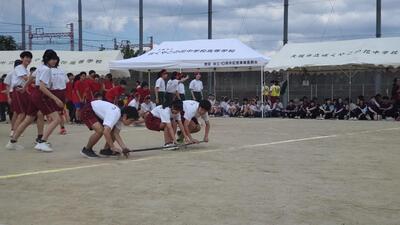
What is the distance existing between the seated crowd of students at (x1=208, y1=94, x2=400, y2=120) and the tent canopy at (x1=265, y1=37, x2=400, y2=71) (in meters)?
1.49

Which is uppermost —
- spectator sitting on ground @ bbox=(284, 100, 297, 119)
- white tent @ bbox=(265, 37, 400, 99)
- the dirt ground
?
white tent @ bbox=(265, 37, 400, 99)

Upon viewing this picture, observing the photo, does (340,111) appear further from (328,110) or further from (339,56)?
(339,56)

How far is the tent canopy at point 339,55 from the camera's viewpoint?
66.8 ft

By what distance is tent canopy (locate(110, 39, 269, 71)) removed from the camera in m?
22.4

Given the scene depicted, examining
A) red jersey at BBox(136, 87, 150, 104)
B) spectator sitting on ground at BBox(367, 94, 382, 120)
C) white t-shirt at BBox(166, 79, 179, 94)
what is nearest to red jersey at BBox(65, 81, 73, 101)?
red jersey at BBox(136, 87, 150, 104)

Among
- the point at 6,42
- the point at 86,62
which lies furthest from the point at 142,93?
the point at 6,42

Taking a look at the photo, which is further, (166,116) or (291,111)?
(291,111)

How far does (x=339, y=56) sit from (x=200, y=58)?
5536mm

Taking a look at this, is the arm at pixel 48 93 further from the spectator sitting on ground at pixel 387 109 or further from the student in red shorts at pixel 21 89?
the spectator sitting on ground at pixel 387 109

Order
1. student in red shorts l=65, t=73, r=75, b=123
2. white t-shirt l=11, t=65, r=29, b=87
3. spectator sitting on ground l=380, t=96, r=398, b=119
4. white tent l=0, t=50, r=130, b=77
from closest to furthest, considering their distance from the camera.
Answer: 1. white t-shirt l=11, t=65, r=29, b=87
2. student in red shorts l=65, t=73, r=75, b=123
3. spectator sitting on ground l=380, t=96, r=398, b=119
4. white tent l=0, t=50, r=130, b=77

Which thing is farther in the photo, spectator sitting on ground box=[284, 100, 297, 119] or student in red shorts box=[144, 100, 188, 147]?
spectator sitting on ground box=[284, 100, 297, 119]

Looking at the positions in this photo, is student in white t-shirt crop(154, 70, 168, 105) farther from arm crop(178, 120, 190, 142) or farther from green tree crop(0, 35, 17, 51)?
green tree crop(0, 35, 17, 51)

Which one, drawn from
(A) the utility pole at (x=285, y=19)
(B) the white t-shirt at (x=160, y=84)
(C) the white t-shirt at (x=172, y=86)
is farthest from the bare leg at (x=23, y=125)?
(A) the utility pole at (x=285, y=19)

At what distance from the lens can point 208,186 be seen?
245 inches
